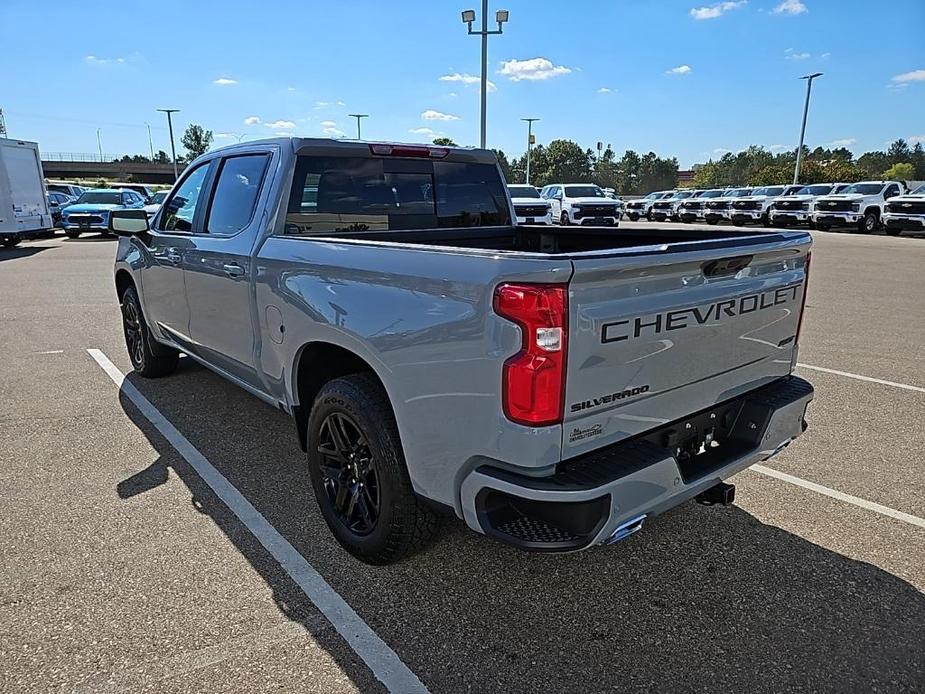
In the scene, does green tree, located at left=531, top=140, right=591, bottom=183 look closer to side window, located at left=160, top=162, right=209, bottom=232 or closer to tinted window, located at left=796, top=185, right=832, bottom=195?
tinted window, located at left=796, top=185, right=832, bottom=195

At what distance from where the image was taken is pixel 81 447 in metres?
4.41

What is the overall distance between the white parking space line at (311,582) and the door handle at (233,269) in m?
1.23

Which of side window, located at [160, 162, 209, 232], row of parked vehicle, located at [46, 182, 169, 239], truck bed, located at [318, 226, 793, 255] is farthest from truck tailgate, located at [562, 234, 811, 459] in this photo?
row of parked vehicle, located at [46, 182, 169, 239]

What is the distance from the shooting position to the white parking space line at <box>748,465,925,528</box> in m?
3.42

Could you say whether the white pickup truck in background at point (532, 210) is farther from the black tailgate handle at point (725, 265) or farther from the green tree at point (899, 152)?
the green tree at point (899, 152)

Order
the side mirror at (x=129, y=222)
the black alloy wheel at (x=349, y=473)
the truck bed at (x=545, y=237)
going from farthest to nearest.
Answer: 1. the side mirror at (x=129, y=222)
2. the truck bed at (x=545, y=237)
3. the black alloy wheel at (x=349, y=473)

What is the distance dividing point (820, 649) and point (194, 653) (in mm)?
2371

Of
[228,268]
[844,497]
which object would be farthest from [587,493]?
→ [228,268]

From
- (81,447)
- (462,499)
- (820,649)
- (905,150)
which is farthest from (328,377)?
(905,150)

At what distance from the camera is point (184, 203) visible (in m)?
4.79

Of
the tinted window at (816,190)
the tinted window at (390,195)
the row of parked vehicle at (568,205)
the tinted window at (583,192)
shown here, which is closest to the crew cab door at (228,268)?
the tinted window at (390,195)

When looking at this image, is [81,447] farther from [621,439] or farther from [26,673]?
[621,439]

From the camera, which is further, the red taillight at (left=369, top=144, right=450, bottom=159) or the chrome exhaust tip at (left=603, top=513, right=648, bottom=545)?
the red taillight at (left=369, top=144, right=450, bottom=159)

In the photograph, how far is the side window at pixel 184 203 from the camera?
458 centimetres
